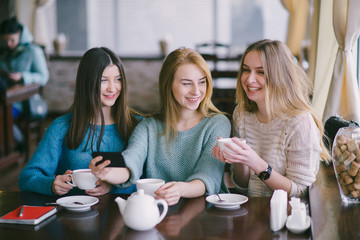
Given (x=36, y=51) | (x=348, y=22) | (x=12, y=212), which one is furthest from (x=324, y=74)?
(x=36, y=51)

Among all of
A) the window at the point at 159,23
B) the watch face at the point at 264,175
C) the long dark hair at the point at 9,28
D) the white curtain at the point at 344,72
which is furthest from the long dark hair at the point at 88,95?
the window at the point at 159,23

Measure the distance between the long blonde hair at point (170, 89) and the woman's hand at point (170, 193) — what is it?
394 millimetres

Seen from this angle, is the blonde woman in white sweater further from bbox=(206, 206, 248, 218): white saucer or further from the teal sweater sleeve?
the teal sweater sleeve

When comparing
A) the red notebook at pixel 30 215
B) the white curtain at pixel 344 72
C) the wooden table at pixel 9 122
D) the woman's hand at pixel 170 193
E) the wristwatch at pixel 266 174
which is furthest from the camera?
the wooden table at pixel 9 122

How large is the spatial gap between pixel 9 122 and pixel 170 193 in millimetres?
3447

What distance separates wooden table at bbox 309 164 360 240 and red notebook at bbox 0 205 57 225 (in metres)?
0.83

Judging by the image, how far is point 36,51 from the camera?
17.6 feet

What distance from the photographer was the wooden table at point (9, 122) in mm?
4441

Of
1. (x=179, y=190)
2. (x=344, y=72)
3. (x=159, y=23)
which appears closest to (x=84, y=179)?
(x=179, y=190)

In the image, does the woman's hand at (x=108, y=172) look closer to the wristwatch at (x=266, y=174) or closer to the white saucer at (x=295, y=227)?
the wristwatch at (x=266, y=174)

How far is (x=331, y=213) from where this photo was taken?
1.54m

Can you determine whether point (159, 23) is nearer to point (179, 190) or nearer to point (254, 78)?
point (254, 78)

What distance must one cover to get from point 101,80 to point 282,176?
86 centimetres

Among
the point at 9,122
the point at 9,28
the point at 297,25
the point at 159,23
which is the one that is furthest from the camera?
the point at 159,23
